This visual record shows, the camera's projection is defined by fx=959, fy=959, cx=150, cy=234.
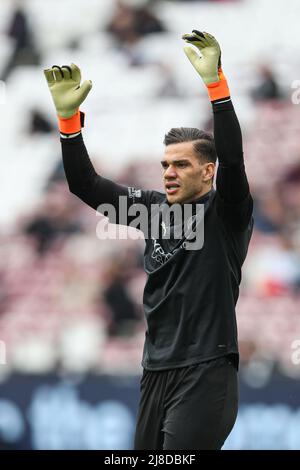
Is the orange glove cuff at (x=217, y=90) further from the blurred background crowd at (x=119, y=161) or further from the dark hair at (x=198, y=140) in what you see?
the blurred background crowd at (x=119, y=161)

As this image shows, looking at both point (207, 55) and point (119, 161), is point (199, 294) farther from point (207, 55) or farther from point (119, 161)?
point (119, 161)

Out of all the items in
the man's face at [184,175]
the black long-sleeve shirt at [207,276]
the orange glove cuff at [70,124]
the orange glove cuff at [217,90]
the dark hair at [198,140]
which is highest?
the orange glove cuff at [217,90]

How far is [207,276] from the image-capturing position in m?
3.58

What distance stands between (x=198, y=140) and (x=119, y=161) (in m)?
3.62

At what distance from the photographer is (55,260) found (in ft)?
24.2

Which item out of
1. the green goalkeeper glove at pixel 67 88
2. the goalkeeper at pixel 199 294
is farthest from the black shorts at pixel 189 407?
the green goalkeeper glove at pixel 67 88

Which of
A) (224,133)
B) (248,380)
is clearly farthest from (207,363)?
(248,380)

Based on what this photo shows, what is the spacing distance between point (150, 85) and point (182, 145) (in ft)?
12.0

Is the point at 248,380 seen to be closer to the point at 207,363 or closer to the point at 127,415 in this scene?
the point at 127,415

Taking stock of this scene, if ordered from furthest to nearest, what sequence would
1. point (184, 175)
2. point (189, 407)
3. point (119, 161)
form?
point (119, 161)
point (184, 175)
point (189, 407)

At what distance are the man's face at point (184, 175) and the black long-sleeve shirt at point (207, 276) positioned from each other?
0.05m

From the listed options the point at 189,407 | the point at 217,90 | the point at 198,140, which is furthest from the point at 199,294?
the point at 217,90

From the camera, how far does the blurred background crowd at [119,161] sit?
6969 millimetres

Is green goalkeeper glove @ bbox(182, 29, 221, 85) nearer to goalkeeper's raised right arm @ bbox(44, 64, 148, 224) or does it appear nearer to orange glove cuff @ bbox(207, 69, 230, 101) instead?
orange glove cuff @ bbox(207, 69, 230, 101)
